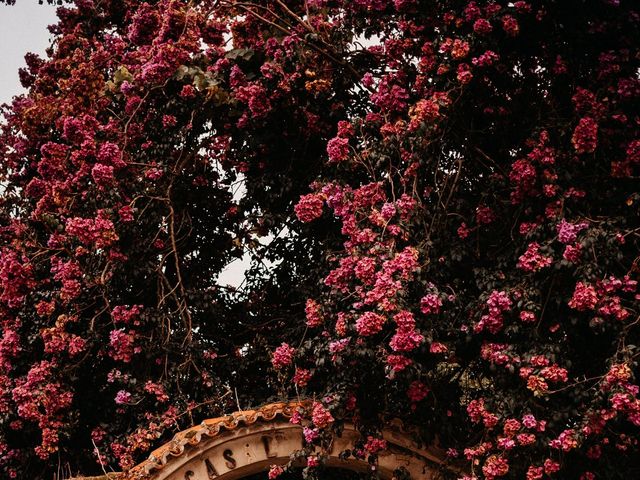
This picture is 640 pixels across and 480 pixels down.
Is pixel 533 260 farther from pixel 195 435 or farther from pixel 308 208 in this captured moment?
pixel 195 435

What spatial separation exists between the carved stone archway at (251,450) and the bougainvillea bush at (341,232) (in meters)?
0.14

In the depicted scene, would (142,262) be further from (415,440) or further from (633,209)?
(633,209)

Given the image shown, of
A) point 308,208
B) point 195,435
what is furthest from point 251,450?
point 308,208

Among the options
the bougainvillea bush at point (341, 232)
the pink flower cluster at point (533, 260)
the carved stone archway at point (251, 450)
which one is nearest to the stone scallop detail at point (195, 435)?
the carved stone archway at point (251, 450)

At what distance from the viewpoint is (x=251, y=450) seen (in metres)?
6.30

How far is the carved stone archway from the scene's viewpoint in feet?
20.3

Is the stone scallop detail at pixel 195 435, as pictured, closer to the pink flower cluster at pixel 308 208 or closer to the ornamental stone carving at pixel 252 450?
the ornamental stone carving at pixel 252 450

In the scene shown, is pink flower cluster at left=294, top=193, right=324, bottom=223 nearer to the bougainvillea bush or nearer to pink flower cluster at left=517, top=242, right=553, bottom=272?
the bougainvillea bush

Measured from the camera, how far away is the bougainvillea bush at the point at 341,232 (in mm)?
5863

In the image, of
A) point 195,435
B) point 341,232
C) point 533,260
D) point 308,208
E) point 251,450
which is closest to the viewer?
point 533,260

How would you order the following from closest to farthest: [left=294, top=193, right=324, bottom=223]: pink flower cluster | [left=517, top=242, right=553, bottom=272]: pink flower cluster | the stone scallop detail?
1. [left=517, top=242, right=553, bottom=272]: pink flower cluster
2. the stone scallop detail
3. [left=294, top=193, right=324, bottom=223]: pink flower cluster

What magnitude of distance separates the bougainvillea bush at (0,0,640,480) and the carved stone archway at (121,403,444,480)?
0.45 feet

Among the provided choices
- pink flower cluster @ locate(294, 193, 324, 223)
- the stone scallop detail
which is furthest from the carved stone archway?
pink flower cluster @ locate(294, 193, 324, 223)

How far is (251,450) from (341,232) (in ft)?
6.19
